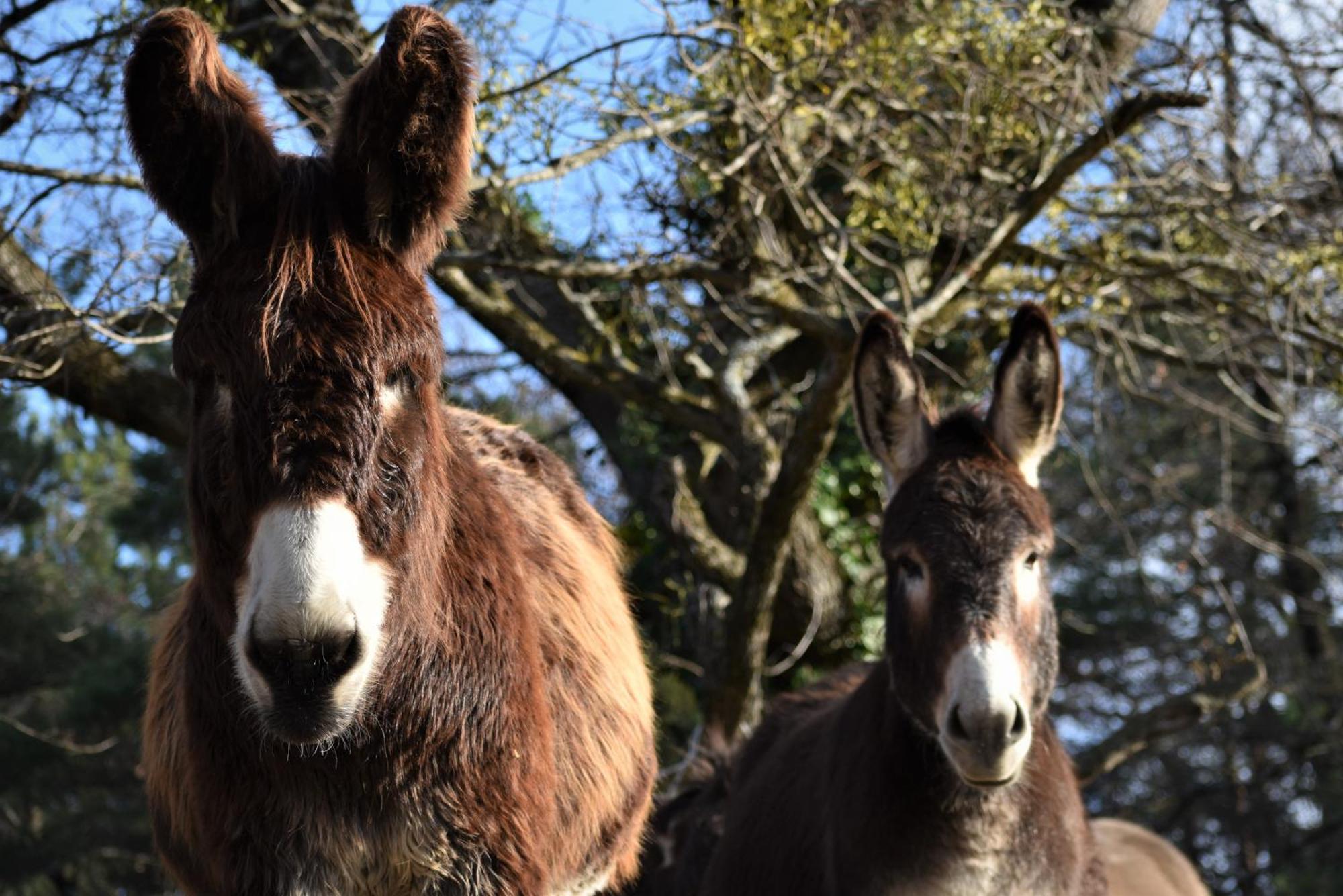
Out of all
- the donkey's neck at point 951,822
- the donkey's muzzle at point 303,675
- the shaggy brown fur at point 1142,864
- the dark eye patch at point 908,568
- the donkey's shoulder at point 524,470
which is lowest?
the shaggy brown fur at point 1142,864

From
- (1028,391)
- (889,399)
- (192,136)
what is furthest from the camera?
(889,399)

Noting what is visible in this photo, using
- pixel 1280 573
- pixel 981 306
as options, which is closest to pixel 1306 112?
pixel 981 306

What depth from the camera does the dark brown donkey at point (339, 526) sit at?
2768 millimetres

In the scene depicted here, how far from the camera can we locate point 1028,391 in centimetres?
491

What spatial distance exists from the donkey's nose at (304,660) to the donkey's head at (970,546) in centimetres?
213

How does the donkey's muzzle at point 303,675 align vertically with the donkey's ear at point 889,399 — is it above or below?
below

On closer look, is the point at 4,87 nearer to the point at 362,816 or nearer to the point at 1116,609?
the point at 362,816

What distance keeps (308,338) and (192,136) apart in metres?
0.68

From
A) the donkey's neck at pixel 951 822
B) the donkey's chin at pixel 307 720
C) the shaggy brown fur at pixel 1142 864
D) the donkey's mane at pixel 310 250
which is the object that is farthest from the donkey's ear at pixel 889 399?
the shaggy brown fur at pixel 1142 864

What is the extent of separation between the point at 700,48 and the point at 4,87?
3.62m

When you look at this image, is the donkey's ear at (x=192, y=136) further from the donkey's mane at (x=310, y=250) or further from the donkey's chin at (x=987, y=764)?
the donkey's chin at (x=987, y=764)

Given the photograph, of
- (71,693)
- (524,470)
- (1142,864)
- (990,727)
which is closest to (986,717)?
(990,727)

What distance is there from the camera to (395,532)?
2.96 m

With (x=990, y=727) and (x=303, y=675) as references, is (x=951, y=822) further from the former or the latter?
(x=303, y=675)
